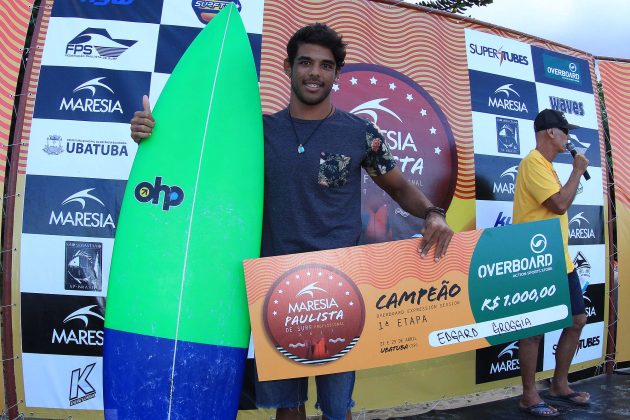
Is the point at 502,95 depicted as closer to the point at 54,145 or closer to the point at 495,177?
the point at 495,177

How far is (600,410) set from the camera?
9.48 ft

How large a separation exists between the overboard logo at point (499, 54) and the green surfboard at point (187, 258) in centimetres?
190

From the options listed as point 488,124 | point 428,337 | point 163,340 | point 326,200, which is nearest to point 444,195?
point 488,124

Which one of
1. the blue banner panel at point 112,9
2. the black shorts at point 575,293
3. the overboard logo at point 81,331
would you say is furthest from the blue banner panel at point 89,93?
the black shorts at point 575,293

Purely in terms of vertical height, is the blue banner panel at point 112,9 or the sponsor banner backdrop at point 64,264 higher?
the blue banner panel at point 112,9

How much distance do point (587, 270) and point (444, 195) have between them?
4.20 feet

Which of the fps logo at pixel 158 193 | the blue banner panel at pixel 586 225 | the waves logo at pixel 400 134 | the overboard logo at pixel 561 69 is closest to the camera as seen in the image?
the fps logo at pixel 158 193

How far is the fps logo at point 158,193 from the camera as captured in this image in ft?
6.29

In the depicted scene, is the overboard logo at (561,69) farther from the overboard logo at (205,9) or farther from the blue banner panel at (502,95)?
the overboard logo at (205,9)

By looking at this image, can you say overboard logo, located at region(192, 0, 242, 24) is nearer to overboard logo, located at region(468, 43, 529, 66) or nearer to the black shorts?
overboard logo, located at region(468, 43, 529, 66)

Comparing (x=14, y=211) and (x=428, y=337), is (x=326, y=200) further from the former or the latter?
(x=14, y=211)

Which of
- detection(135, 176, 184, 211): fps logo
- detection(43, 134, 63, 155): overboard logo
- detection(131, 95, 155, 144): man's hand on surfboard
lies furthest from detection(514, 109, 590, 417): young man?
detection(43, 134, 63, 155): overboard logo

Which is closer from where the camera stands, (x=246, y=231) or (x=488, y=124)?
(x=246, y=231)

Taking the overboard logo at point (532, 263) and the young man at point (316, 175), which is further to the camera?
the overboard logo at point (532, 263)
